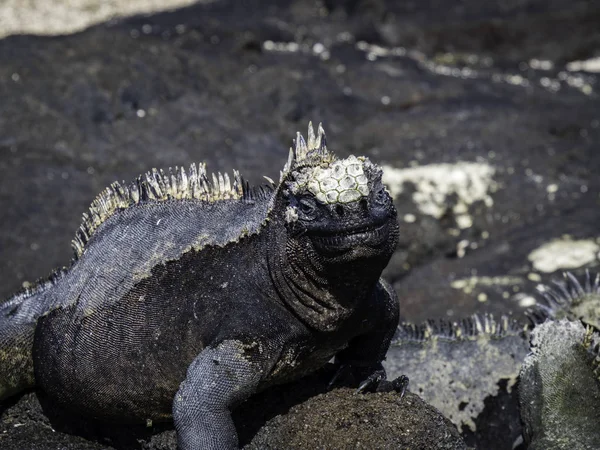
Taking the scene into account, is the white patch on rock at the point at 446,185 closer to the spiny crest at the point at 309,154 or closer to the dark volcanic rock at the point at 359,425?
the dark volcanic rock at the point at 359,425

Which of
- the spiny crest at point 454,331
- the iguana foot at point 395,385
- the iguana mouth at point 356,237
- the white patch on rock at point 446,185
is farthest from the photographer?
the white patch on rock at point 446,185

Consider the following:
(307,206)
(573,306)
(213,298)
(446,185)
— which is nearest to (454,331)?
(573,306)

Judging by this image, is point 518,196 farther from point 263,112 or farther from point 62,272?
point 62,272

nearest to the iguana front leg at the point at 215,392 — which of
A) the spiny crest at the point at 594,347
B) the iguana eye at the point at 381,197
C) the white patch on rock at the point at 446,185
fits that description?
the iguana eye at the point at 381,197

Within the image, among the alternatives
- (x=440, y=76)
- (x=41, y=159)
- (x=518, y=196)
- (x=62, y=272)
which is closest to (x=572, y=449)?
(x=62, y=272)

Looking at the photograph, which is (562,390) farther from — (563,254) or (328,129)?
(328,129)

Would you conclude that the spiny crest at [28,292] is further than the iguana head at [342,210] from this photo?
Yes

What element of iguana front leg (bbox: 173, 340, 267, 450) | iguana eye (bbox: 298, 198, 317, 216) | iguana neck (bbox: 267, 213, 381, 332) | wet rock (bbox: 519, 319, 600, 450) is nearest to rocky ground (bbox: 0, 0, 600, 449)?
wet rock (bbox: 519, 319, 600, 450)
